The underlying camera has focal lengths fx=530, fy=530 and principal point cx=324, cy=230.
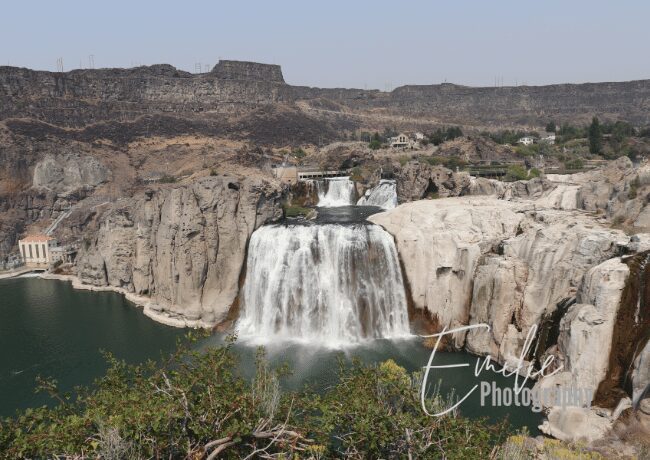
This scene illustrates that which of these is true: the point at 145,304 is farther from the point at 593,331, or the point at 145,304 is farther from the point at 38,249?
the point at 593,331

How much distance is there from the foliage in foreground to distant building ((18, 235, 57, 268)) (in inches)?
1861

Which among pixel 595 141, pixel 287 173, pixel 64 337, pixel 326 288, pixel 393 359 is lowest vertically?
pixel 64 337

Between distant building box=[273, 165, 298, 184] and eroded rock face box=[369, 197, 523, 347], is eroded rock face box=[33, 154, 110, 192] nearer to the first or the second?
distant building box=[273, 165, 298, 184]

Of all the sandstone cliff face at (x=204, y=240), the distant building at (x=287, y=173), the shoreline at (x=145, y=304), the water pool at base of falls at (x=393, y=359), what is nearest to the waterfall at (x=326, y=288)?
the water pool at base of falls at (x=393, y=359)

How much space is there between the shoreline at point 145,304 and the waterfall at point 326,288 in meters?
3.85

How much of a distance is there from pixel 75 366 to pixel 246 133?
8056cm

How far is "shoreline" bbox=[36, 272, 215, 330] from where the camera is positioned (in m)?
37.3

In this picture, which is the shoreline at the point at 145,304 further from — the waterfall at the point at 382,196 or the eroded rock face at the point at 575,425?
the waterfall at the point at 382,196

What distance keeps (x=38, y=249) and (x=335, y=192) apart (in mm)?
32538

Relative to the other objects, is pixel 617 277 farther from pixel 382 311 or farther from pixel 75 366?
pixel 75 366

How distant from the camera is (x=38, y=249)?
2231 inches

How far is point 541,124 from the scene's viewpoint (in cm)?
14375

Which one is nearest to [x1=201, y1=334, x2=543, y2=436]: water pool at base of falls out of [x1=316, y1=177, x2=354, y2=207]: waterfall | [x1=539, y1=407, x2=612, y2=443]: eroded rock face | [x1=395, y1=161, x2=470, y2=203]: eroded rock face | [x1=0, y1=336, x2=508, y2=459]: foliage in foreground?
[x1=539, y1=407, x2=612, y2=443]: eroded rock face

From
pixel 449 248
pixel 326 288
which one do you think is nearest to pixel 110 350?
pixel 326 288
